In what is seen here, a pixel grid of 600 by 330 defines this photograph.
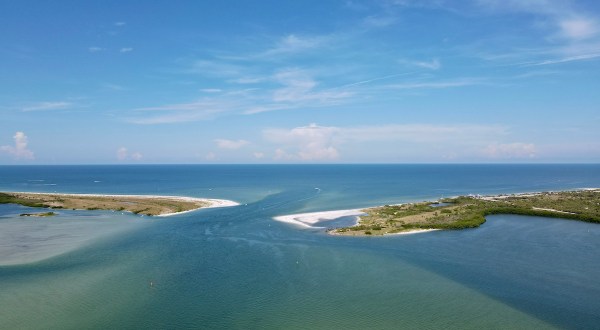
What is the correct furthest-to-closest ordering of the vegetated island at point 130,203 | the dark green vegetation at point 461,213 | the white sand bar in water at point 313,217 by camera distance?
the vegetated island at point 130,203, the white sand bar in water at point 313,217, the dark green vegetation at point 461,213

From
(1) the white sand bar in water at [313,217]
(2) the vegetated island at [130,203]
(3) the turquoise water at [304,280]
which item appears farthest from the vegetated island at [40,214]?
(1) the white sand bar in water at [313,217]

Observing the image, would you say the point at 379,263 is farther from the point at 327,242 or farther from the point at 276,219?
the point at 276,219

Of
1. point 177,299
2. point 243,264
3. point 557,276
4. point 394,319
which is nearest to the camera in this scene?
point 394,319

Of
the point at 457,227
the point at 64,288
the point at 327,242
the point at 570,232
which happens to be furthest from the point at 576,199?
the point at 64,288

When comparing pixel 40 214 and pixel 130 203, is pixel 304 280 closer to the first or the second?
pixel 40 214

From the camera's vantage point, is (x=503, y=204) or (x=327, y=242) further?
A: (x=503, y=204)

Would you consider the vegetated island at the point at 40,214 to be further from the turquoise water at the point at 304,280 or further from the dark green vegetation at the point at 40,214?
the turquoise water at the point at 304,280

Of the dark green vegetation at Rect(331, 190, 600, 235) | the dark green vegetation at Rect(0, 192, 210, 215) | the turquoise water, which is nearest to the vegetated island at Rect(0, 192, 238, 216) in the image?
the dark green vegetation at Rect(0, 192, 210, 215)

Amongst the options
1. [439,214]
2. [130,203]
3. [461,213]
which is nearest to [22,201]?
[130,203]
